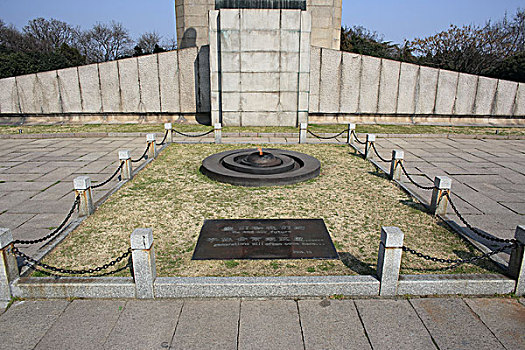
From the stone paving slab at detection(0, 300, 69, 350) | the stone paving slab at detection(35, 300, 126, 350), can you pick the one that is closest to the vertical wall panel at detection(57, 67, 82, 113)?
the stone paving slab at detection(0, 300, 69, 350)

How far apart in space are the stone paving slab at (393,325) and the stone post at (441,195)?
2.80 m

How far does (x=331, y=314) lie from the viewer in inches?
154

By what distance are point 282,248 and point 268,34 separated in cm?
1146

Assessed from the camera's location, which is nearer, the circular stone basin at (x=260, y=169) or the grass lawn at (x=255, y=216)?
the grass lawn at (x=255, y=216)

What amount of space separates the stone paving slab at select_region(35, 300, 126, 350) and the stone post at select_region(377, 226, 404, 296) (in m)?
2.92

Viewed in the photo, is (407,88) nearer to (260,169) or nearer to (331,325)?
(260,169)

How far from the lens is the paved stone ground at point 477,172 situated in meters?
6.51

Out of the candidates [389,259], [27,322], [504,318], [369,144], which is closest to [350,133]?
[369,144]

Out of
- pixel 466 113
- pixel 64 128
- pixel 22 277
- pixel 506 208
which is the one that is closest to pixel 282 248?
pixel 22 277

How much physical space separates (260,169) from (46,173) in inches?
206

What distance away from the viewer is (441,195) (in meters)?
6.35

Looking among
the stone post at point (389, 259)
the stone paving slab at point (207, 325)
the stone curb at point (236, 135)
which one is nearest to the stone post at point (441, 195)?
the stone post at point (389, 259)

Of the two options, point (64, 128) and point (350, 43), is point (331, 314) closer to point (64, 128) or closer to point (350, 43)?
point (64, 128)

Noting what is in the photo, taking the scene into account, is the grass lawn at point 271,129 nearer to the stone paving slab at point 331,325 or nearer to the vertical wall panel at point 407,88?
the vertical wall panel at point 407,88
